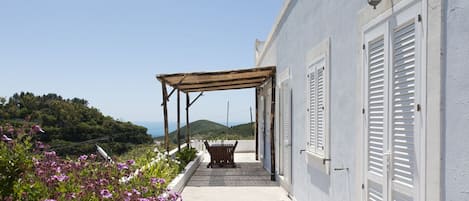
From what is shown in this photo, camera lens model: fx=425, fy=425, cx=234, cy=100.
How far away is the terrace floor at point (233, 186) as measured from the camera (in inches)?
316

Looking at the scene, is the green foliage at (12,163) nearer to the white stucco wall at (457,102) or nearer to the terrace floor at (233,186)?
the white stucco wall at (457,102)

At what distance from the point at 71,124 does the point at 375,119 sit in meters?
34.9

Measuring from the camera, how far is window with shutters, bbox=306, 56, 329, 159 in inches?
206

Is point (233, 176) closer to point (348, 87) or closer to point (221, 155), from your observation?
point (221, 155)

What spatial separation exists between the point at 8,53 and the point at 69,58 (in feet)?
24.2

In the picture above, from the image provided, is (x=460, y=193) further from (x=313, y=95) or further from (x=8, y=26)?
(x=8, y=26)

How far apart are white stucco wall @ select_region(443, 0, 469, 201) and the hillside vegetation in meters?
29.7

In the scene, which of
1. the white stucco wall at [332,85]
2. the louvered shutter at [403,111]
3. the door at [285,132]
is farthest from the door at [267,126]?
the louvered shutter at [403,111]

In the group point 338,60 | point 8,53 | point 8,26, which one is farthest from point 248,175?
point 8,53

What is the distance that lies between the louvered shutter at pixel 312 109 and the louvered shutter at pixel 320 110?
0.15 meters

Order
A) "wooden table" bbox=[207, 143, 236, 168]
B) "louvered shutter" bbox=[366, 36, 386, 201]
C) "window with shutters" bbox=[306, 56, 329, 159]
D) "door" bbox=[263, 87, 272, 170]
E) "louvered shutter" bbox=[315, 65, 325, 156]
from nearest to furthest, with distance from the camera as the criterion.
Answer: "louvered shutter" bbox=[366, 36, 386, 201] < "window with shutters" bbox=[306, 56, 329, 159] < "louvered shutter" bbox=[315, 65, 325, 156] < "door" bbox=[263, 87, 272, 170] < "wooden table" bbox=[207, 143, 236, 168]

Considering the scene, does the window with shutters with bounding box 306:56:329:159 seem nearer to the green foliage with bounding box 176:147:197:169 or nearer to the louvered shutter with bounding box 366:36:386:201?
the louvered shutter with bounding box 366:36:386:201

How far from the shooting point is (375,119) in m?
3.44

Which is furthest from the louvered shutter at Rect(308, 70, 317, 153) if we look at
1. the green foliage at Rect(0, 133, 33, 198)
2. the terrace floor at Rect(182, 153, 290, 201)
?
the green foliage at Rect(0, 133, 33, 198)
